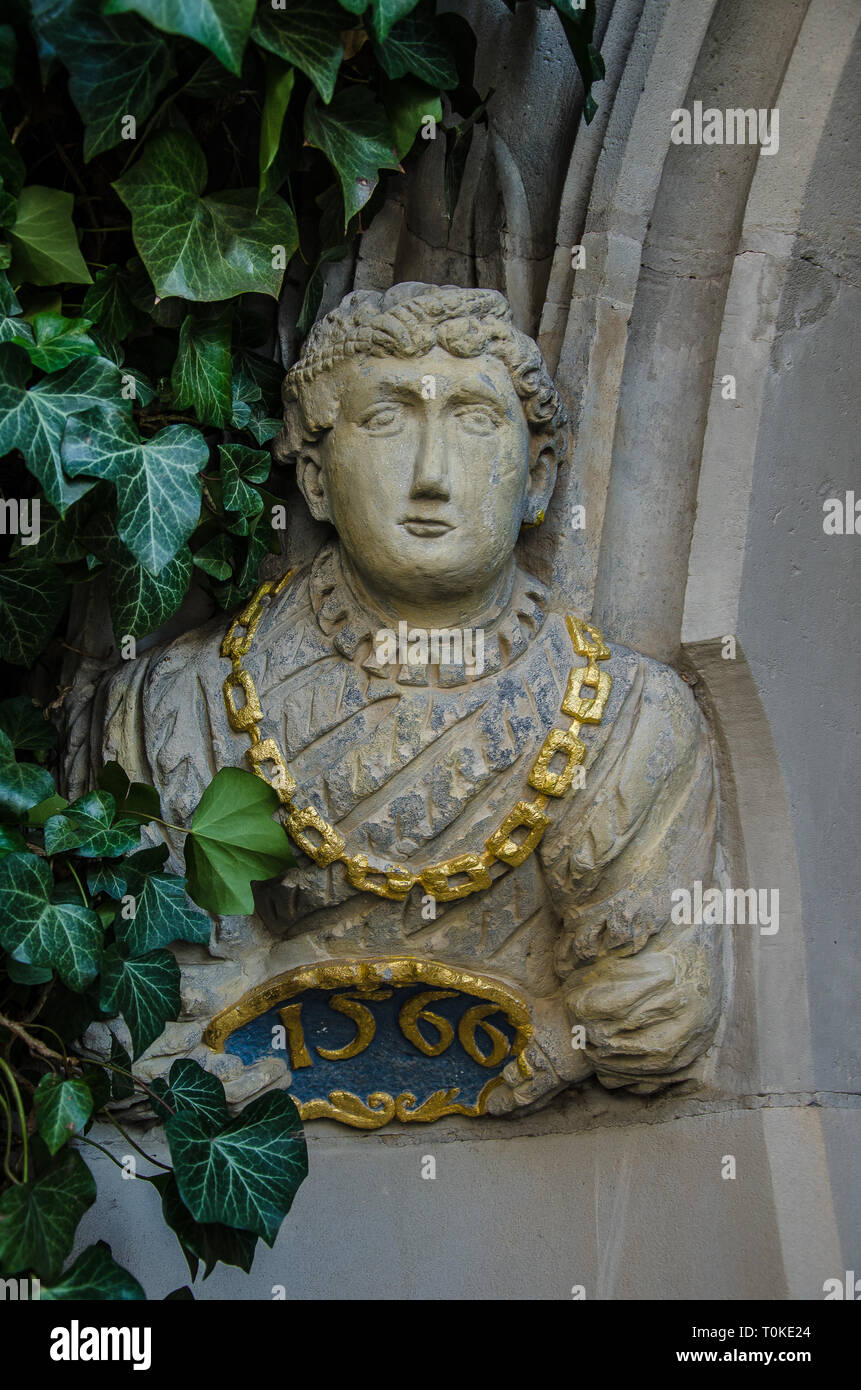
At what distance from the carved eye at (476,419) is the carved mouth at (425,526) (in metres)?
0.13

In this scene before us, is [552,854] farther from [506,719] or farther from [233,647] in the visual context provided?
[233,647]

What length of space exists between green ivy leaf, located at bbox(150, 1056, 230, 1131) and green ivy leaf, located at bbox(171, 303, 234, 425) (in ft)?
2.81

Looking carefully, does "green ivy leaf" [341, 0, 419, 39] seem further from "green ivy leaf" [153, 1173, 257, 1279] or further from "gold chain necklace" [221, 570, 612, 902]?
"green ivy leaf" [153, 1173, 257, 1279]

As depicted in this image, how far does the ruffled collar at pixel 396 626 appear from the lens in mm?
2592

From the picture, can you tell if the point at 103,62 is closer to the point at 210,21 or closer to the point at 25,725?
the point at 210,21

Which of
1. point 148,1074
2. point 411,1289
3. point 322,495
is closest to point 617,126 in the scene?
point 322,495

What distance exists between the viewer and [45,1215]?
2244 millimetres

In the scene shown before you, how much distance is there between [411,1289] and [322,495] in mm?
1144

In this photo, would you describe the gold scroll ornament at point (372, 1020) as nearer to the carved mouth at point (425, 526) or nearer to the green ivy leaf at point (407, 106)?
the carved mouth at point (425, 526)

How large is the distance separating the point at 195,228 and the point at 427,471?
430 mm

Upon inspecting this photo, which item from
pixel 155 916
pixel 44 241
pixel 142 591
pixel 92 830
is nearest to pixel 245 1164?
pixel 155 916

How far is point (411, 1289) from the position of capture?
2723 mm

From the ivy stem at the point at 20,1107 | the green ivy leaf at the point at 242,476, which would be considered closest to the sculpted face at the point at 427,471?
the green ivy leaf at the point at 242,476

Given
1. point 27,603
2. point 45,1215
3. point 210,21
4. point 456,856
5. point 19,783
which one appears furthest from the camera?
point 456,856
